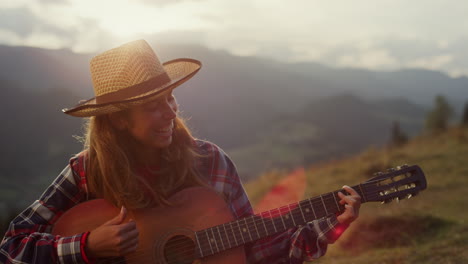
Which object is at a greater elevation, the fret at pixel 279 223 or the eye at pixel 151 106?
the eye at pixel 151 106

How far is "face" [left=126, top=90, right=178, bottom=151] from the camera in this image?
2658mm

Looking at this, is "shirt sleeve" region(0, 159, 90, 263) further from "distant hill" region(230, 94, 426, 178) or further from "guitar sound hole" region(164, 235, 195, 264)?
"distant hill" region(230, 94, 426, 178)

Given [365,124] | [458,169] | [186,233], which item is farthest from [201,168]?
[365,124]

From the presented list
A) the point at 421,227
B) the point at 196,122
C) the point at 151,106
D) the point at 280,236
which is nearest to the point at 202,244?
the point at 280,236

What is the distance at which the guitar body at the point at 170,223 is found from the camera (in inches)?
103

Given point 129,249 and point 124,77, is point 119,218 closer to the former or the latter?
point 129,249

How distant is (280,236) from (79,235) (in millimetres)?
1438

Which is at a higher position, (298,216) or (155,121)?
(155,121)

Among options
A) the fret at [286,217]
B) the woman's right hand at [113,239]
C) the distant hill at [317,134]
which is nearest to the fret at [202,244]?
the woman's right hand at [113,239]

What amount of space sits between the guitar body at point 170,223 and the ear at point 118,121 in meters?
0.56

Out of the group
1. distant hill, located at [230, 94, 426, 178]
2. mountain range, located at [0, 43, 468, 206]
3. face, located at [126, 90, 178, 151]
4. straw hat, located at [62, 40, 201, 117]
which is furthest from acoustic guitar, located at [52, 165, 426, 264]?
distant hill, located at [230, 94, 426, 178]

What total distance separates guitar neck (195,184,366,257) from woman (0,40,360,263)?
5.1 inches

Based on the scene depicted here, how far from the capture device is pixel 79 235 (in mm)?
2557

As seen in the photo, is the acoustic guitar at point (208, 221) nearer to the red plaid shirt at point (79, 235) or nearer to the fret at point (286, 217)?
the fret at point (286, 217)
